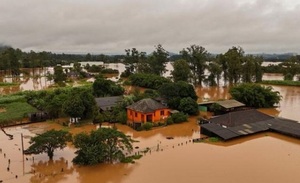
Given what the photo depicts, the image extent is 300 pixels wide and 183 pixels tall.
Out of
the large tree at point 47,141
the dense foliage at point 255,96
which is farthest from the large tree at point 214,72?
the large tree at point 47,141

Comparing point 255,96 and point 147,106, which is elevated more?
point 255,96

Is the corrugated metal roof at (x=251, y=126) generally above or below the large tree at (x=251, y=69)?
below

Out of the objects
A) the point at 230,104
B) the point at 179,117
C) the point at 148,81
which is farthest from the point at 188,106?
the point at 148,81

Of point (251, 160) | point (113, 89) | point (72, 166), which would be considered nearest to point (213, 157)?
point (251, 160)

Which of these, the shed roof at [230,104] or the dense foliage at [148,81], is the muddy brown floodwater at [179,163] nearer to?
the shed roof at [230,104]

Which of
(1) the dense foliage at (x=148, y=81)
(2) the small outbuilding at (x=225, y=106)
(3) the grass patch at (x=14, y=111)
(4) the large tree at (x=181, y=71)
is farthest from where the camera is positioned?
(4) the large tree at (x=181, y=71)

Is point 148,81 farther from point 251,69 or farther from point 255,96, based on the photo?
point 255,96

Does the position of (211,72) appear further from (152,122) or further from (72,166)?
(72,166)
